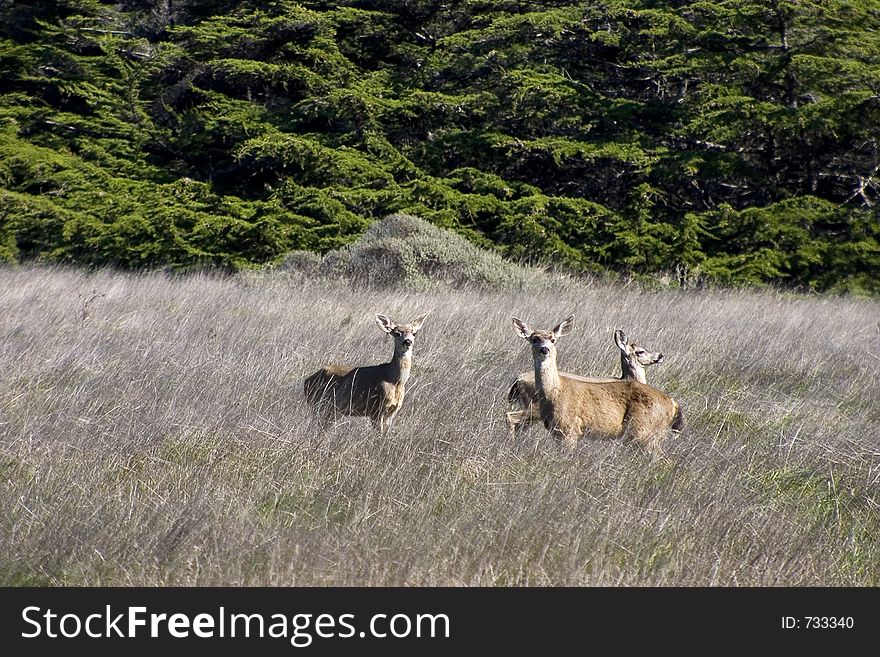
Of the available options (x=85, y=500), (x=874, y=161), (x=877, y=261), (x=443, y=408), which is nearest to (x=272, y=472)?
(x=85, y=500)

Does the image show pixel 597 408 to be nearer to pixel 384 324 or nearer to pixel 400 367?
A: pixel 400 367

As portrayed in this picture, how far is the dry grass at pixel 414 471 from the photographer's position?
15.4ft

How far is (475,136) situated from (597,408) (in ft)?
44.8

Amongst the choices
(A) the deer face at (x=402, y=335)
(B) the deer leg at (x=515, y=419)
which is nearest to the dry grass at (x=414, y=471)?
(B) the deer leg at (x=515, y=419)

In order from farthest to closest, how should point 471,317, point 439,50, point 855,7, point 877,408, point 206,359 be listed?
point 439,50 < point 855,7 < point 471,317 < point 206,359 < point 877,408

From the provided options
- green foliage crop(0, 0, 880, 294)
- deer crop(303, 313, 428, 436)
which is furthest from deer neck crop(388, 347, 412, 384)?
green foliage crop(0, 0, 880, 294)

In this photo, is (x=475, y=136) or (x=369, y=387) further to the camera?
(x=475, y=136)

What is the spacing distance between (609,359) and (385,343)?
79.2 inches

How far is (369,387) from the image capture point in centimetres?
738

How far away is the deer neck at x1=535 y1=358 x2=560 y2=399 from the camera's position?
697 cm

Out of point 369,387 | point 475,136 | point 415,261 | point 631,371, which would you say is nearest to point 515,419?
point 369,387

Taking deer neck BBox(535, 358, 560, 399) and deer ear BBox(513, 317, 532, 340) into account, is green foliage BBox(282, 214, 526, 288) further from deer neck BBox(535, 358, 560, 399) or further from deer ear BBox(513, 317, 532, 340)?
deer neck BBox(535, 358, 560, 399)

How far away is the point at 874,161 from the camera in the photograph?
60.0 feet

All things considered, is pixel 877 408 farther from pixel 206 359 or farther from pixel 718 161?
pixel 718 161
